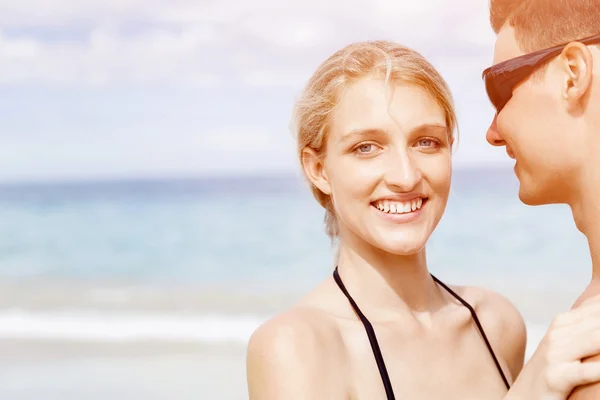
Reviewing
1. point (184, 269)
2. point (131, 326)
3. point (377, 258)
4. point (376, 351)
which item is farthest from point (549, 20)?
point (184, 269)

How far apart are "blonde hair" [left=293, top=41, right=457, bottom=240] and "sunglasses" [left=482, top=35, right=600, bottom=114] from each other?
319mm

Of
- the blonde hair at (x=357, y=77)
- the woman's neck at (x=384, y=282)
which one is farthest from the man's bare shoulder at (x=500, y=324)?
the blonde hair at (x=357, y=77)

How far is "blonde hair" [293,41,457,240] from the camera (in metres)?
2.96

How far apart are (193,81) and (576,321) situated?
32.2m

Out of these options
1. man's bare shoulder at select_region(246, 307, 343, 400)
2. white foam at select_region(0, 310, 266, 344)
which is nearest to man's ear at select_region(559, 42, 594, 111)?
man's bare shoulder at select_region(246, 307, 343, 400)

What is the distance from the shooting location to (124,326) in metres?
12.2

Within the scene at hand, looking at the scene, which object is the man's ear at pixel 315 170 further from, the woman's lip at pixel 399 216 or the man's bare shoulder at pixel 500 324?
the man's bare shoulder at pixel 500 324

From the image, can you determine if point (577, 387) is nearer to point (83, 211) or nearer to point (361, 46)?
point (361, 46)

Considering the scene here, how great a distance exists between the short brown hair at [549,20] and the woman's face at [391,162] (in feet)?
1.47

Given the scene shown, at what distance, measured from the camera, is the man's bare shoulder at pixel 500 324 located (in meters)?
3.33

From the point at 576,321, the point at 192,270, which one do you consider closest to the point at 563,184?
the point at 576,321

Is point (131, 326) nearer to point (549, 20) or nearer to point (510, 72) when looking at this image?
point (510, 72)

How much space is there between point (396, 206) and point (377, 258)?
0.86 feet

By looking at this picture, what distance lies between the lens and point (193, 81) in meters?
33.8
